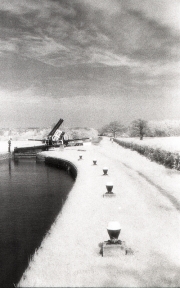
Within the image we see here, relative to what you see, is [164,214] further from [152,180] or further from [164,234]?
[152,180]

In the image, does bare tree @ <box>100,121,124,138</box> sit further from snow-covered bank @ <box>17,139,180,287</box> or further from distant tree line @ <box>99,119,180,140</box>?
snow-covered bank @ <box>17,139,180,287</box>

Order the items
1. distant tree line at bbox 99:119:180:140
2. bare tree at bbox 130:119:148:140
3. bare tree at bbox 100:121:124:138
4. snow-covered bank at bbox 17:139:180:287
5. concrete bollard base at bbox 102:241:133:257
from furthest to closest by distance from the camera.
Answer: bare tree at bbox 100:121:124:138 < distant tree line at bbox 99:119:180:140 < bare tree at bbox 130:119:148:140 < concrete bollard base at bbox 102:241:133:257 < snow-covered bank at bbox 17:139:180:287

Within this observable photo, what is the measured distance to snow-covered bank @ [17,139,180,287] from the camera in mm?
5035

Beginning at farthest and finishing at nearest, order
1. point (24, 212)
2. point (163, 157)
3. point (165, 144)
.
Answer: point (165, 144), point (163, 157), point (24, 212)

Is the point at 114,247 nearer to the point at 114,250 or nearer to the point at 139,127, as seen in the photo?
the point at 114,250

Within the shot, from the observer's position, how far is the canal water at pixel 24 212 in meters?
7.75

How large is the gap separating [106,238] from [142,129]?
248 feet

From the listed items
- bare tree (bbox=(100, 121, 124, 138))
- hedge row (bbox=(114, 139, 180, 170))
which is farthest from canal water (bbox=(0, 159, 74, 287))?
bare tree (bbox=(100, 121, 124, 138))

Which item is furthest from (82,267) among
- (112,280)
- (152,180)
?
(152,180)

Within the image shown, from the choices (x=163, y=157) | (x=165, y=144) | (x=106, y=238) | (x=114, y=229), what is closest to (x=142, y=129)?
Result: (x=165, y=144)

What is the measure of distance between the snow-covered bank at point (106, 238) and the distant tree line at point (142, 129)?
214 feet

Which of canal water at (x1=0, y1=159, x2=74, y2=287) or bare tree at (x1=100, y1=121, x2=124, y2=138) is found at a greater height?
bare tree at (x1=100, y1=121, x2=124, y2=138)

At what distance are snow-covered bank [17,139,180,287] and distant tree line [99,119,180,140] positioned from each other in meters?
65.2

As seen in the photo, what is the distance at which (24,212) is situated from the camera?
12938 mm
